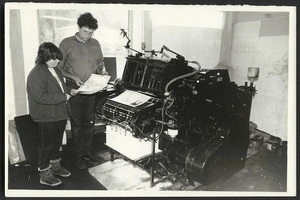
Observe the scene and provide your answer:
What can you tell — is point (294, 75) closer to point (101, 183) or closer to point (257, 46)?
point (257, 46)

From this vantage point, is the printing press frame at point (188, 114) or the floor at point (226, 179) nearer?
the printing press frame at point (188, 114)

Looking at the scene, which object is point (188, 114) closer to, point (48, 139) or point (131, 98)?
point (131, 98)

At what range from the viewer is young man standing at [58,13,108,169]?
2998mm

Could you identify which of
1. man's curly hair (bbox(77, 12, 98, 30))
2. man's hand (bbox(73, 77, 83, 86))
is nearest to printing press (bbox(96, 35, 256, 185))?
man's hand (bbox(73, 77, 83, 86))

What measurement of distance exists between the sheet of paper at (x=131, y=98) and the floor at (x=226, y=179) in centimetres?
113

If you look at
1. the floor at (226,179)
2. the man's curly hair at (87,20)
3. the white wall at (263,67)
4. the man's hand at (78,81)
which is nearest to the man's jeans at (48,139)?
the floor at (226,179)

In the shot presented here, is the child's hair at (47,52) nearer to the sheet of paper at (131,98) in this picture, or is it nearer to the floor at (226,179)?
the sheet of paper at (131,98)

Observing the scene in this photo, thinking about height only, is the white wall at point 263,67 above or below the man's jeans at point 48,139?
above

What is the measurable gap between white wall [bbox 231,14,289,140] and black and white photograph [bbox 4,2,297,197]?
0.02m

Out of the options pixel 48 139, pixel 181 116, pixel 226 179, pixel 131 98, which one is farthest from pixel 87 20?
pixel 226 179

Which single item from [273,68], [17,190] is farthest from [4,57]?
[273,68]

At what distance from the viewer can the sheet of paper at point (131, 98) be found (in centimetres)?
269

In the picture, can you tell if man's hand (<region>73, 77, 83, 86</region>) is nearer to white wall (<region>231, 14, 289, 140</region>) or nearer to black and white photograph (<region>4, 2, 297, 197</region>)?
black and white photograph (<region>4, 2, 297, 197</region>)

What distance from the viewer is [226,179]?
3.28 metres
